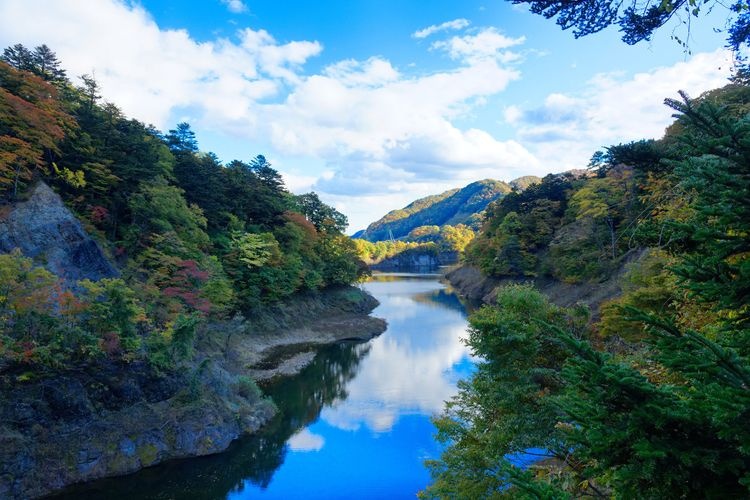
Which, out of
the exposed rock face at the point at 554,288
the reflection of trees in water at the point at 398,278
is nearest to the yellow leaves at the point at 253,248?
the exposed rock face at the point at 554,288

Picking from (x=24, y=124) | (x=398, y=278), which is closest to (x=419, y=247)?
(x=398, y=278)

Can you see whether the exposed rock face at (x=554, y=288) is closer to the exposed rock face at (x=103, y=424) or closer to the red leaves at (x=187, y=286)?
the exposed rock face at (x=103, y=424)

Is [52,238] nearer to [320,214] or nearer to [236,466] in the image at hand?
[236,466]

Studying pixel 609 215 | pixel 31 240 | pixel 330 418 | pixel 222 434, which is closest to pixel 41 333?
pixel 31 240

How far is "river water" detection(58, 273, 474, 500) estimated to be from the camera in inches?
589

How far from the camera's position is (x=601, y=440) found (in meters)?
2.70

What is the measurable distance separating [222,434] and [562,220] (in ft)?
145

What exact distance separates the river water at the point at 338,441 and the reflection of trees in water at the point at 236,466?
0.12 ft

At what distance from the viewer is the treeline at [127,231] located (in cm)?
1480

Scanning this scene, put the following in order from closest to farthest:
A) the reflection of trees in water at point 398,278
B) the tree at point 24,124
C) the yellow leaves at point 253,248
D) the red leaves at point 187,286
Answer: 1. the tree at point 24,124
2. the red leaves at point 187,286
3. the yellow leaves at point 253,248
4. the reflection of trees in water at point 398,278

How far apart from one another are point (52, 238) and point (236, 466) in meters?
13.2

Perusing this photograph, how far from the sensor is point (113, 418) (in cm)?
1541

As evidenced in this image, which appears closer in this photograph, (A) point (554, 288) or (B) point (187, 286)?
(B) point (187, 286)

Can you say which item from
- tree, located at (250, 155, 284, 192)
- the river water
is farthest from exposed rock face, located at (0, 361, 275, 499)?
tree, located at (250, 155, 284, 192)
